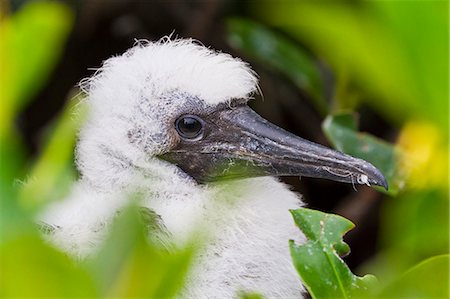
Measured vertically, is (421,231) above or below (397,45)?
below

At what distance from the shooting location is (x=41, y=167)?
171cm

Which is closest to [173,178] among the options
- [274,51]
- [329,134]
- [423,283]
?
[329,134]

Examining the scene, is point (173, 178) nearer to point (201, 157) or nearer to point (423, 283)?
point (201, 157)

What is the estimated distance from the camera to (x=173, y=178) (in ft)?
7.43

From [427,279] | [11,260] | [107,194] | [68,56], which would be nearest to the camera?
[11,260]

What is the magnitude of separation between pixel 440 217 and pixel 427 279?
78cm

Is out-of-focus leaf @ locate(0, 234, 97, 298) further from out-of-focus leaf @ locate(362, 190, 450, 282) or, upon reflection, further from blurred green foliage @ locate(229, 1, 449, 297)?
out-of-focus leaf @ locate(362, 190, 450, 282)

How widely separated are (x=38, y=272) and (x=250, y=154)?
3.65 ft

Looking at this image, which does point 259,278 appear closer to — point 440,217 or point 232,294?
point 232,294

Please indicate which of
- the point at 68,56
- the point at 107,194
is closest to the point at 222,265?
the point at 107,194

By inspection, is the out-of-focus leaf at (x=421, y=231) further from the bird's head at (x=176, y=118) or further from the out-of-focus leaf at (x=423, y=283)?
the out-of-focus leaf at (x=423, y=283)

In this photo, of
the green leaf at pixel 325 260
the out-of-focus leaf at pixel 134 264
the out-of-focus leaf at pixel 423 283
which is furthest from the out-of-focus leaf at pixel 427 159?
the out-of-focus leaf at pixel 134 264

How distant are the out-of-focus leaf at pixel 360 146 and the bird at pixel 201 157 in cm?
20

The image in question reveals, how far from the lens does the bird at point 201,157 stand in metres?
2.12
